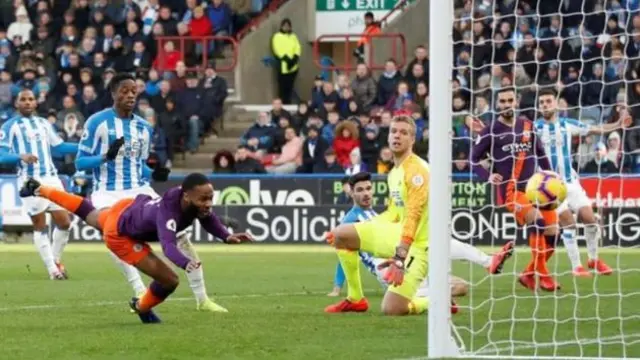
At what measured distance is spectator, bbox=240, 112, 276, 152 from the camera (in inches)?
1075

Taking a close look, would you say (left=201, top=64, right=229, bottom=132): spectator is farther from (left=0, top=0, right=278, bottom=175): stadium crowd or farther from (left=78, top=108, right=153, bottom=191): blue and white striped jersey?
(left=78, top=108, right=153, bottom=191): blue and white striped jersey

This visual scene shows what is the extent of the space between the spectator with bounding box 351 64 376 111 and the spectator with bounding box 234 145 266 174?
272 centimetres

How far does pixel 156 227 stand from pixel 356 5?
20529mm

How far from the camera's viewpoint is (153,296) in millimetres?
11484

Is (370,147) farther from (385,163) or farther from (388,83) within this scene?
(388,83)

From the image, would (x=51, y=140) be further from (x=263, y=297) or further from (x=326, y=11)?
(x=326, y=11)

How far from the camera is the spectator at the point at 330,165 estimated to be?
25.9 meters

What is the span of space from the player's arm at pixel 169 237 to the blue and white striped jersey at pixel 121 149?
2293 mm

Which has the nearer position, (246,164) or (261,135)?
(246,164)

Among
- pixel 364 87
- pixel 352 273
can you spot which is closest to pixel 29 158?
pixel 352 273

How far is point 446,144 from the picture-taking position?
31.2ft

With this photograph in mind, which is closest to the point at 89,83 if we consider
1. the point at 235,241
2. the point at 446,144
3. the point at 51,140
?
the point at 51,140

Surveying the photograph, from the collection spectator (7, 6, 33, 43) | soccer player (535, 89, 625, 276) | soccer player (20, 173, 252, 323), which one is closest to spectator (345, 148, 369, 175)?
soccer player (535, 89, 625, 276)

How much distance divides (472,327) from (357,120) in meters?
16.3
